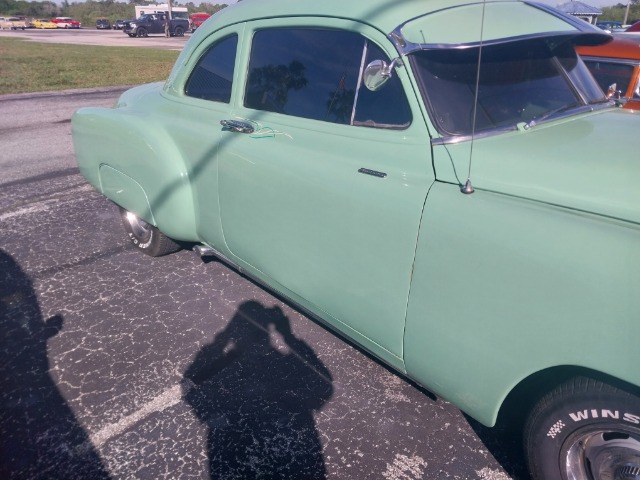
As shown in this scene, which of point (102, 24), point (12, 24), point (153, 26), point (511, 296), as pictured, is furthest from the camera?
point (102, 24)

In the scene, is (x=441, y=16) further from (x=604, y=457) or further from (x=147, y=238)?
(x=147, y=238)

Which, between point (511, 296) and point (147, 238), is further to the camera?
point (147, 238)

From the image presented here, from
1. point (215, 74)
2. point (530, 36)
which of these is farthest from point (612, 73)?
point (215, 74)

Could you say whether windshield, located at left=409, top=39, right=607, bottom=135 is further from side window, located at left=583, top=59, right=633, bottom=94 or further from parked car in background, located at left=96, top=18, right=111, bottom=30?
parked car in background, located at left=96, top=18, right=111, bottom=30

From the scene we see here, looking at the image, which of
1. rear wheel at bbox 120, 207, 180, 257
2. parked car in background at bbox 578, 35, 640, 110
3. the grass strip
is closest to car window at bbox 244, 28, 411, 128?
rear wheel at bbox 120, 207, 180, 257

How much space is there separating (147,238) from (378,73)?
2.58 m

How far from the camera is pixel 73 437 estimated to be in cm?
243

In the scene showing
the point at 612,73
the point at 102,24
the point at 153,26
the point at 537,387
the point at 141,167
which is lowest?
the point at 537,387

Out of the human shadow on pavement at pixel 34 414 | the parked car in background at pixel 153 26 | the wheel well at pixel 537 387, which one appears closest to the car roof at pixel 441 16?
the wheel well at pixel 537 387

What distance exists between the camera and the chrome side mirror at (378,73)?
6.99 feet

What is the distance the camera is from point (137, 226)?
417cm

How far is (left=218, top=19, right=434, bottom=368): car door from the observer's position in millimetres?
2119

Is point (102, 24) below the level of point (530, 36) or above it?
above

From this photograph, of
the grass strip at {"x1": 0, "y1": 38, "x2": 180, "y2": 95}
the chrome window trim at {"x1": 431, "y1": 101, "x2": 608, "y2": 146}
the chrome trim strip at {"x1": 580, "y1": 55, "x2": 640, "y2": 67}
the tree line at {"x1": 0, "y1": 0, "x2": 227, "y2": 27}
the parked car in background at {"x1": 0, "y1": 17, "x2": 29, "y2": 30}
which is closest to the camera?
the chrome window trim at {"x1": 431, "y1": 101, "x2": 608, "y2": 146}
